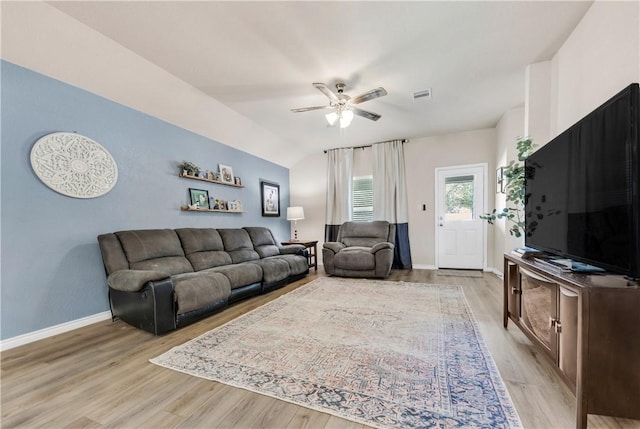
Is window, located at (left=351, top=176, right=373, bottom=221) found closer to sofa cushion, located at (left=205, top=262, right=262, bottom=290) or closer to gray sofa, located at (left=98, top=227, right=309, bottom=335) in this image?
gray sofa, located at (left=98, top=227, right=309, bottom=335)

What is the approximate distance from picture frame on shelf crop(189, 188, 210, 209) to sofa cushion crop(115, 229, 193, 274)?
2.23 ft

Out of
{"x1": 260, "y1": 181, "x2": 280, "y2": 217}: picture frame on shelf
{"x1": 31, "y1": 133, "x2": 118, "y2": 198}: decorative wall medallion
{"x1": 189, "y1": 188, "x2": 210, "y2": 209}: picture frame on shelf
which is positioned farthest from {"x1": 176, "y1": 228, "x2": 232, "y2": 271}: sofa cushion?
{"x1": 260, "y1": 181, "x2": 280, "y2": 217}: picture frame on shelf

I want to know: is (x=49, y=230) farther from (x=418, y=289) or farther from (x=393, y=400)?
(x=418, y=289)

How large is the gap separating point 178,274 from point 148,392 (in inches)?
62.0

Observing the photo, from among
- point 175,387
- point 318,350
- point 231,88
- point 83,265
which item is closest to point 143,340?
point 175,387

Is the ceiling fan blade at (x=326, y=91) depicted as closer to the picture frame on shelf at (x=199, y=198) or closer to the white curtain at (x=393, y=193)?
the picture frame on shelf at (x=199, y=198)

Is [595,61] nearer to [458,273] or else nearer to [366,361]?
[366,361]

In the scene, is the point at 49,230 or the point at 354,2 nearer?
the point at 354,2

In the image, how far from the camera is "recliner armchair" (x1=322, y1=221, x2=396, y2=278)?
14.0ft

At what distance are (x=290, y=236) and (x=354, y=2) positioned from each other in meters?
4.95

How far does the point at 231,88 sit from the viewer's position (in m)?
3.18

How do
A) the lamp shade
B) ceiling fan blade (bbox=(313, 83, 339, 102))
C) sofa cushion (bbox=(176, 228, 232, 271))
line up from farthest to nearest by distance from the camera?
1. the lamp shade
2. sofa cushion (bbox=(176, 228, 232, 271))
3. ceiling fan blade (bbox=(313, 83, 339, 102))

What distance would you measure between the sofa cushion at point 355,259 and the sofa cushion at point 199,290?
6.90 feet

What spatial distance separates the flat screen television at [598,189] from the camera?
1124 millimetres
